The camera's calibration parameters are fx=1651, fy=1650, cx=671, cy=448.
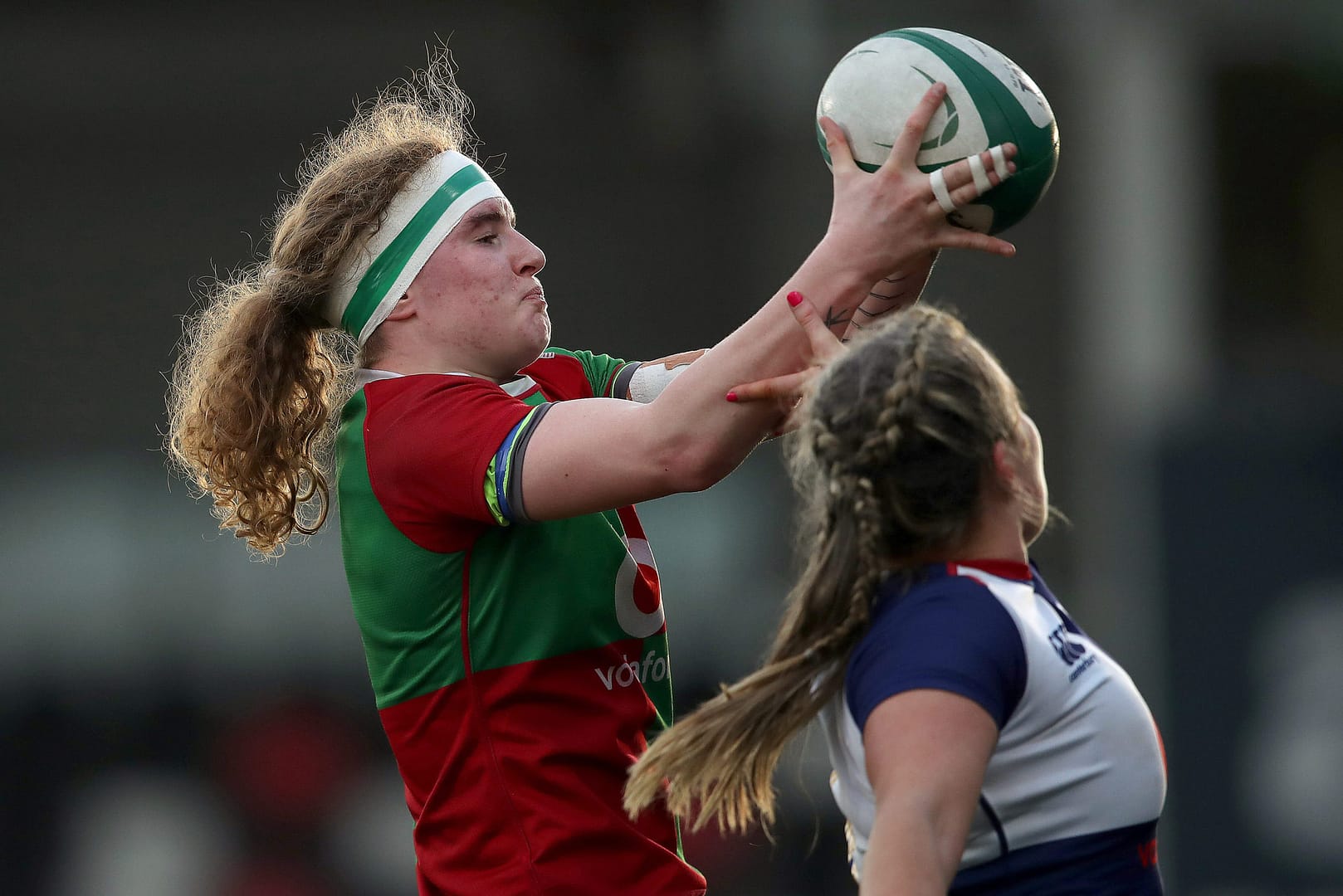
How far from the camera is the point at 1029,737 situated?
2.05 m

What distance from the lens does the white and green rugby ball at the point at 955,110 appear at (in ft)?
8.23

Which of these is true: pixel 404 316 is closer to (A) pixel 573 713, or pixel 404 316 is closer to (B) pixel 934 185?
(A) pixel 573 713

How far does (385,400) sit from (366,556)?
0.27 meters

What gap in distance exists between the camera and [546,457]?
8.14 ft

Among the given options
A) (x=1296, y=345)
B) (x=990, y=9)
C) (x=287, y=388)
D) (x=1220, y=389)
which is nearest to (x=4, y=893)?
(x=287, y=388)

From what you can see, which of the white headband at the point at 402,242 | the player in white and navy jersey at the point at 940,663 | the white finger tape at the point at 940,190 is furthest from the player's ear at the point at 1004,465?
the white headband at the point at 402,242

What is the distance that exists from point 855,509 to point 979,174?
2.01 ft

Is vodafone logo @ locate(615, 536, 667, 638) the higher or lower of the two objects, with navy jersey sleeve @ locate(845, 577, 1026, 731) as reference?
lower

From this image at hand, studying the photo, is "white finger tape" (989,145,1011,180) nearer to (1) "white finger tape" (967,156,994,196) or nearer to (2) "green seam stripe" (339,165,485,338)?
(1) "white finger tape" (967,156,994,196)

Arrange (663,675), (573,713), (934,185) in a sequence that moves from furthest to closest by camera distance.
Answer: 1. (663,675)
2. (573,713)
3. (934,185)

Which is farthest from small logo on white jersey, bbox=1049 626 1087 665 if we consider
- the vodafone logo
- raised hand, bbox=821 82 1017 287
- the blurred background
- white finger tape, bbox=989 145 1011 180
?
the blurred background

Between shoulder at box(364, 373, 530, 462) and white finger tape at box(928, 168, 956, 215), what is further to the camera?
shoulder at box(364, 373, 530, 462)

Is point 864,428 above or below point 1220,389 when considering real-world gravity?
above

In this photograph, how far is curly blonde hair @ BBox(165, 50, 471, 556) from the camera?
115 inches
